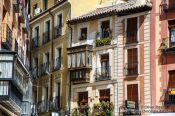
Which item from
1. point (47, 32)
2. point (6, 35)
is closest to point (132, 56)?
point (47, 32)

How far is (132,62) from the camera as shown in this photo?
4481 centimetres

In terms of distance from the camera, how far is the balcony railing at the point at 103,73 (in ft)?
152

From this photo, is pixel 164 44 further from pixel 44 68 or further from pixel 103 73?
pixel 44 68

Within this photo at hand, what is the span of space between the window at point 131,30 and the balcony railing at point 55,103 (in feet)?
31.9

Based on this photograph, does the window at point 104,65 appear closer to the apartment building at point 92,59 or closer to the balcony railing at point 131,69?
the apartment building at point 92,59

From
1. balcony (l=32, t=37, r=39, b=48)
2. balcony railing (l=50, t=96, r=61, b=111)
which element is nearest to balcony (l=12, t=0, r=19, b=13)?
balcony railing (l=50, t=96, r=61, b=111)

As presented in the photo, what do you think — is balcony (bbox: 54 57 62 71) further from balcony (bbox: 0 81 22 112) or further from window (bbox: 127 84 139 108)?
balcony (bbox: 0 81 22 112)

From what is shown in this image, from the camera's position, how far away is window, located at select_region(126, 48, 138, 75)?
146ft

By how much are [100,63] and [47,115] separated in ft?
27.3

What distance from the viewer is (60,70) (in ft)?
169

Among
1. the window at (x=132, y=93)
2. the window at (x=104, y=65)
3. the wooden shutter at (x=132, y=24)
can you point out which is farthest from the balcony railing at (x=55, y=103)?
the wooden shutter at (x=132, y=24)

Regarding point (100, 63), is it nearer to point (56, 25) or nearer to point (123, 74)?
point (123, 74)

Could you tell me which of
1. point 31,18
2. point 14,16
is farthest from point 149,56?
point 31,18

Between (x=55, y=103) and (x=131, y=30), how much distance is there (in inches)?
427
